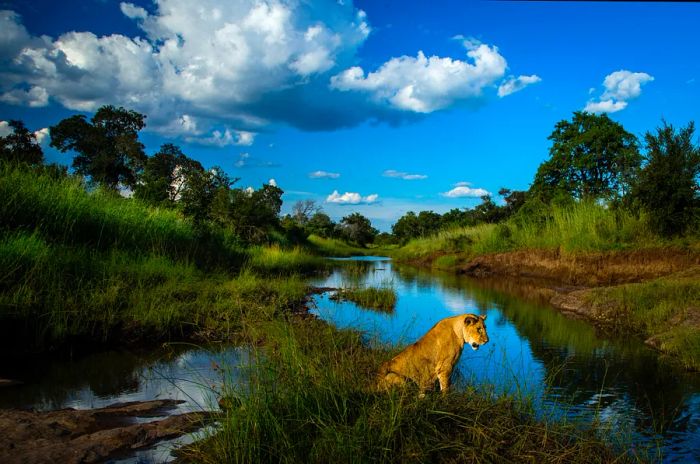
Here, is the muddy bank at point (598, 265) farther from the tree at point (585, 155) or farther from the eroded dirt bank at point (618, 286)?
the tree at point (585, 155)

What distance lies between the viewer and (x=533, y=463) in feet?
10.6

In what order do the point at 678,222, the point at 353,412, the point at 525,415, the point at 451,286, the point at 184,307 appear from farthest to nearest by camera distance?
the point at 451,286, the point at 678,222, the point at 184,307, the point at 525,415, the point at 353,412

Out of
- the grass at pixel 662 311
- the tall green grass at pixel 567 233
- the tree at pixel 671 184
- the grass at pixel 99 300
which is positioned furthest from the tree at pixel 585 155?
the grass at pixel 99 300

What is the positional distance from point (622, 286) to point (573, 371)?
637 cm

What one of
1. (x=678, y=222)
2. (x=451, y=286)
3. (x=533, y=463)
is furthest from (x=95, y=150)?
(x=533, y=463)

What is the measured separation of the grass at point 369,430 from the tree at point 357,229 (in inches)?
2770

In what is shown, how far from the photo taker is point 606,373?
5.36 meters

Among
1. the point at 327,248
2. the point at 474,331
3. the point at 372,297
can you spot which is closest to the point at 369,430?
the point at 474,331

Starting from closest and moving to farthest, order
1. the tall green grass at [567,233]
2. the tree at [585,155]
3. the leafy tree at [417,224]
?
the tall green grass at [567,233] < the tree at [585,155] < the leafy tree at [417,224]

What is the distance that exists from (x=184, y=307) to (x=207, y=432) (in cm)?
581

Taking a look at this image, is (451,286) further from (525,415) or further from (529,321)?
(525,415)

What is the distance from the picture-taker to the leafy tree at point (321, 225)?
68.5 metres

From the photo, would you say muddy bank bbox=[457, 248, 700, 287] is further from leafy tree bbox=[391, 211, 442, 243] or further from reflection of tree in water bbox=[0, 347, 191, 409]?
leafy tree bbox=[391, 211, 442, 243]

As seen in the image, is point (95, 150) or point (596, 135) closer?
point (596, 135)
